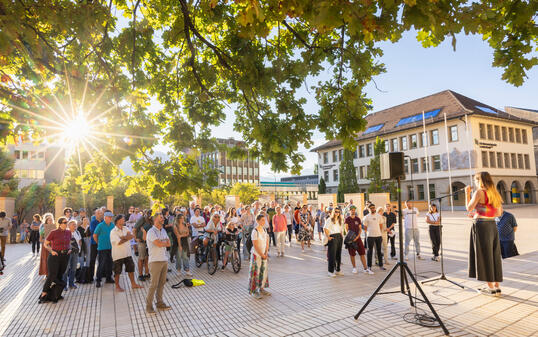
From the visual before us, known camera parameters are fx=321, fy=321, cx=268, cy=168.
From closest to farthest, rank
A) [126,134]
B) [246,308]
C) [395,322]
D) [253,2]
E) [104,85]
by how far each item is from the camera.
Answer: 1. [253,2]
2. [395,322]
3. [126,134]
4. [246,308]
5. [104,85]

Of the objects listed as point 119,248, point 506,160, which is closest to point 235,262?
point 119,248

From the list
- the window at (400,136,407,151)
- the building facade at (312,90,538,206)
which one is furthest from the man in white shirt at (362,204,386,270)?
the window at (400,136,407,151)

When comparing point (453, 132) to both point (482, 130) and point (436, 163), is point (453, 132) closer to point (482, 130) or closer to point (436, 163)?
point (482, 130)

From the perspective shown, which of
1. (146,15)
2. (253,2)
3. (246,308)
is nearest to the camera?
(253,2)

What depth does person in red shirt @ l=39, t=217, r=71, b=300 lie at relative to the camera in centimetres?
741

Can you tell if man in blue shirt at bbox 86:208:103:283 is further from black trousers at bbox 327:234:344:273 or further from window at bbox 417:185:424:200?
window at bbox 417:185:424:200

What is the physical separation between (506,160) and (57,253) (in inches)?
2083

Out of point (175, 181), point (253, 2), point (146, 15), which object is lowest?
point (175, 181)

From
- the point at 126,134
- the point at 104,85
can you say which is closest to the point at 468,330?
the point at 126,134

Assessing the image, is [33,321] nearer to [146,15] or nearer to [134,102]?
[134,102]

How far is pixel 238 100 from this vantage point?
22.3 ft

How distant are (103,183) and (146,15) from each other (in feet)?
14.1

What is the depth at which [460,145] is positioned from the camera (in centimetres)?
4191

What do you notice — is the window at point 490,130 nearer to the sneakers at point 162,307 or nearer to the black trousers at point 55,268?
the sneakers at point 162,307
